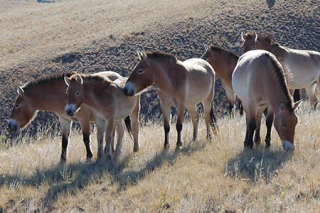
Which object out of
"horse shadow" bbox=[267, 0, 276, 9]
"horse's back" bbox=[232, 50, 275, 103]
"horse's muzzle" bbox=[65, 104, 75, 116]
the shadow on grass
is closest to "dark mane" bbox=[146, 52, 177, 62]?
"horse's back" bbox=[232, 50, 275, 103]

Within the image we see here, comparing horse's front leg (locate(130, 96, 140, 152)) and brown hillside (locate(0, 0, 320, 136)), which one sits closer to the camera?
horse's front leg (locate(130, 96, 140, 152))

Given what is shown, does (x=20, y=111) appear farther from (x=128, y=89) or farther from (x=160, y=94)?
(x=160, y=94)

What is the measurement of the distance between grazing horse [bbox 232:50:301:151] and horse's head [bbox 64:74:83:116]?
127 inches

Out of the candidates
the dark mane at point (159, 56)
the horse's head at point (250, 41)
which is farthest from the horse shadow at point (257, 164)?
the horse's head at point (250, 41)

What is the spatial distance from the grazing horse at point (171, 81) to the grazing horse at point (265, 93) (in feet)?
4.07

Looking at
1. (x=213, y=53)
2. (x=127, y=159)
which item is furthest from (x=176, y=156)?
(x=213, y=53)

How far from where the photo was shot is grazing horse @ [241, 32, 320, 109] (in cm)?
1372

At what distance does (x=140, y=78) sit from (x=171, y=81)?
0.78 m

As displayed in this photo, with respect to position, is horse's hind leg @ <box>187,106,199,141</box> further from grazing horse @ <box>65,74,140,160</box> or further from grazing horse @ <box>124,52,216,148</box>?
grazing horse @ <box>65,74,140,160</box>

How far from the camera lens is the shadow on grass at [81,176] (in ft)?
28.0

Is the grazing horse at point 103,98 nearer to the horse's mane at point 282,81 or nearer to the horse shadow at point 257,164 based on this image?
the horse shadow at point 257,164

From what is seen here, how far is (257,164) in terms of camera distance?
26.7 ft

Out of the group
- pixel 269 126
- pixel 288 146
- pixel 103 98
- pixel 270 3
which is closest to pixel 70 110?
pixel 103 98

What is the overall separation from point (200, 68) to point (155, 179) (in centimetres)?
410
